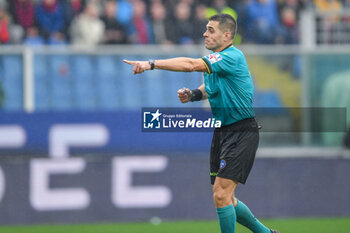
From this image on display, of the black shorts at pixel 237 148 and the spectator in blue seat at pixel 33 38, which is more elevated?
the spectator in blue seat at pixel 33 38

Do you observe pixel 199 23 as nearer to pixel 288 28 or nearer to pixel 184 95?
pixel 288 28

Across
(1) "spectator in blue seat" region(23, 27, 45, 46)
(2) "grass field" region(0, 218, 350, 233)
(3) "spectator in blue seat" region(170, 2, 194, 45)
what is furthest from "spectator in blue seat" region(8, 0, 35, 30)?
(2) "grass field" region(0, 218, 350, 233)

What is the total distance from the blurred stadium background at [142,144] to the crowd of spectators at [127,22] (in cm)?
214

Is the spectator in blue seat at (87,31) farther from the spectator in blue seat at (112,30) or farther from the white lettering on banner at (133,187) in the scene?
the white lettering on banner at (133,187)

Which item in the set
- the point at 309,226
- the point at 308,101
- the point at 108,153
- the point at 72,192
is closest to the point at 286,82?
the point at 308,101

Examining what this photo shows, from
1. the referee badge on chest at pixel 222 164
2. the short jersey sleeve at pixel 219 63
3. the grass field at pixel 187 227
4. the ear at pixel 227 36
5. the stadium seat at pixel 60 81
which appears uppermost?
the ear at pixel 227 36

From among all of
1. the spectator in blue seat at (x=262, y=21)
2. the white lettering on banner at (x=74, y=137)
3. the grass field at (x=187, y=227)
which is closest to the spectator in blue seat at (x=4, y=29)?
the white lettering on banner at (x=74, y=137)

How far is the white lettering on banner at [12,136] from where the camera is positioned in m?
9.48

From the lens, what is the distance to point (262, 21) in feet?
41.9

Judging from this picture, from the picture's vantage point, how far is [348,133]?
979 centimetres

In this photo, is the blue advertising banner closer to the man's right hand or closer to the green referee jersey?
the man's right hand

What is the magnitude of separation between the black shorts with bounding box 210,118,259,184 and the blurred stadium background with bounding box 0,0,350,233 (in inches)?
114

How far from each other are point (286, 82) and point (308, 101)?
0.42 m

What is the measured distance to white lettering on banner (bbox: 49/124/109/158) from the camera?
956 cm
